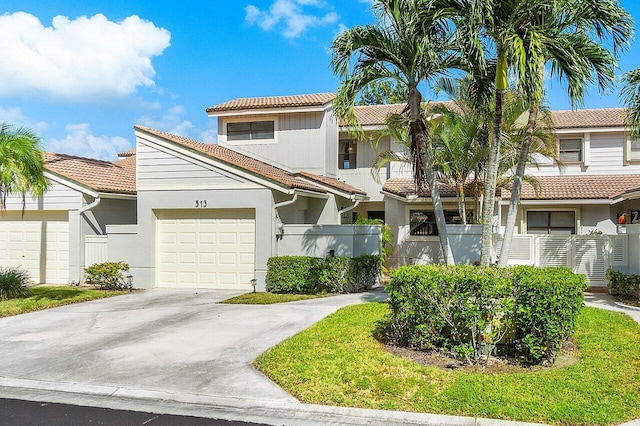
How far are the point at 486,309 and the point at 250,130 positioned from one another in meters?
15.4

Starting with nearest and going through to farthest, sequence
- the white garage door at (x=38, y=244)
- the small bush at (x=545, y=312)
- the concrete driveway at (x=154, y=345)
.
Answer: the concrete driveway at (x=154, y=345)
the small bush at (x=545, y=312)
the white garage door at (x=38, y=244)

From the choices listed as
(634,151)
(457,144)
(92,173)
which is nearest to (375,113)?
(457,144)

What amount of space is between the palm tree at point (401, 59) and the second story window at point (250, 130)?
34.8 ft

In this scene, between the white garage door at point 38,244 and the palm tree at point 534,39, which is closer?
the palm tree at point 534,39

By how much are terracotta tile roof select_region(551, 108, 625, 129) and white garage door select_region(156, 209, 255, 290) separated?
1293 centimetres

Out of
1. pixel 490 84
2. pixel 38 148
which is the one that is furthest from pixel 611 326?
pixel 38 148

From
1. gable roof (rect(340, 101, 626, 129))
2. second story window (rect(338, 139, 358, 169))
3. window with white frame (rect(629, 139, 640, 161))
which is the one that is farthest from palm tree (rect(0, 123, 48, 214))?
window with white frame (rect(629, 139, 640, 161))

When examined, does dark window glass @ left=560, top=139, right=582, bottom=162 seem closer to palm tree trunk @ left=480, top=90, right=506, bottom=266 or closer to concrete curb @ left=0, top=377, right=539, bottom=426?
palm tree trunk @ left=480, top=90, right=506, bottom=266

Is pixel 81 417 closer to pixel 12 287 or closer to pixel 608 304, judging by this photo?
pixel 12 287

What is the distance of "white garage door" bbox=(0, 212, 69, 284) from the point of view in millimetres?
→ 17578

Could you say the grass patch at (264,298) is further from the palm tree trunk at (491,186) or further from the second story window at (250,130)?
the second story window at (250,130)

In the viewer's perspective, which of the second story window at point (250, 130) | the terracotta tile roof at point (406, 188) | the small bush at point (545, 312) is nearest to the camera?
the small bush at point (545, 312)

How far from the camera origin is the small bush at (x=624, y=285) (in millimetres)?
13570

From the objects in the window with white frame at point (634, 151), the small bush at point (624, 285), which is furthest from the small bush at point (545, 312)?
the window with white frame at point (634, 151)
